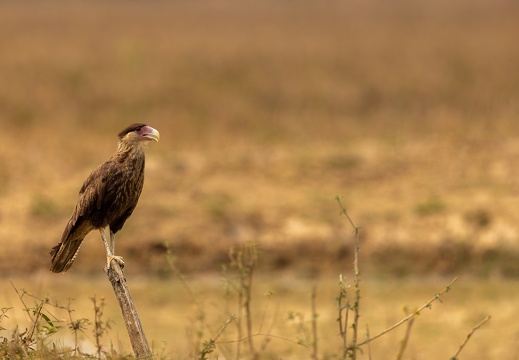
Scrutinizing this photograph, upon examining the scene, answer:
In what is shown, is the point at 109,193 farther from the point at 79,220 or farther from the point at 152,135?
the point at 152,135

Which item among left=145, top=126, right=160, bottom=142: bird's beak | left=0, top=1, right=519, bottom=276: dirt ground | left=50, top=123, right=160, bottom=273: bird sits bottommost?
left=50, top=123, right=160, bottom=273: bird

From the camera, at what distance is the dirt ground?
1520cm

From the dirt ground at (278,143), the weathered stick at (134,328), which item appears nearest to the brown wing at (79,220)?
the weathered stick at (134,328)

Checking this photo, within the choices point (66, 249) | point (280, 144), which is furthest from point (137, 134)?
point (280, 144)

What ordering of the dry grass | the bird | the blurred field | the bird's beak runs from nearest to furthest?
the bird → the bird's beak → the dry grass → the blurred field

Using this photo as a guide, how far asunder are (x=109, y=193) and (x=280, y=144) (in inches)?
471

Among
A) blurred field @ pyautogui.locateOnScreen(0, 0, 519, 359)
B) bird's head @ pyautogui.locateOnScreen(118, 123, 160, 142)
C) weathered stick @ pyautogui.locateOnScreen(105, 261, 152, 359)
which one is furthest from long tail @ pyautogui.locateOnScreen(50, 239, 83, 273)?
blurred field @ pyautogui.locateOnScreen(0, 0, 519, 359)

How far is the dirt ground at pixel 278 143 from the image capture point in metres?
15.2

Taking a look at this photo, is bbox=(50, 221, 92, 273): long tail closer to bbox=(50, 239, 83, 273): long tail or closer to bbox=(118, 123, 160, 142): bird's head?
bbox=(50, 239, 83, 273): long tail

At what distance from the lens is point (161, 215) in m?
16.0

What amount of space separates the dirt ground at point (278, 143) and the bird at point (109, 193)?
447cm

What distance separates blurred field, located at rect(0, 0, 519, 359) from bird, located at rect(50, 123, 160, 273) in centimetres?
597

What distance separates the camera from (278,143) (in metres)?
18.8

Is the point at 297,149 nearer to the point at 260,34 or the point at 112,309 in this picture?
the point at 112,309
